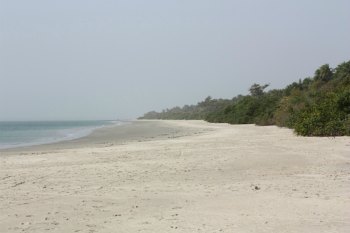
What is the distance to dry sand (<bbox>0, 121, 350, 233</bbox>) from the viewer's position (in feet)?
21.0

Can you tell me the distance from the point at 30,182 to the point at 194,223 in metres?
5.40

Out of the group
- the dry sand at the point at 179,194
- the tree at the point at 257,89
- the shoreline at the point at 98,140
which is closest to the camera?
the dry sand at the point at 179,194

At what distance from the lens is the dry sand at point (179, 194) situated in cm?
640

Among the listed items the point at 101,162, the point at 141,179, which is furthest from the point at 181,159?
the point at 141,179

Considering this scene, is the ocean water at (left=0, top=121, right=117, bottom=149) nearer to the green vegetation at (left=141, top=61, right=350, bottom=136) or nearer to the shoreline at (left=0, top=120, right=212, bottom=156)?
the shoreline at (left=0, top=120, right=212, bottom=156)

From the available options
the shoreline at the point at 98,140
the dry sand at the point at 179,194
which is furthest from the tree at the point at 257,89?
the dry sand at the point at 179,194

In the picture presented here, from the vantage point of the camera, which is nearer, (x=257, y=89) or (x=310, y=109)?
(x=310, y=109)

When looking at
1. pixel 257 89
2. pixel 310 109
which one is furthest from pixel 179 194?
pixel 257 89

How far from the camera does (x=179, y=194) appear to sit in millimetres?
8672

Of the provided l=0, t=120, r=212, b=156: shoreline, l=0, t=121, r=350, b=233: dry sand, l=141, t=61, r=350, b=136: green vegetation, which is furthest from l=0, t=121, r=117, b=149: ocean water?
l=141, t=61, r=350, b=136: green vegetation

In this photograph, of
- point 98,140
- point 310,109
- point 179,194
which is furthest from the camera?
point 98,140

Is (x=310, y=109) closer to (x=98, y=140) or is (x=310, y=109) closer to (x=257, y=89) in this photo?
(x=98, y=140)

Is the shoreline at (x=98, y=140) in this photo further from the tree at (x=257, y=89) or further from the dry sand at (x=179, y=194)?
the tree at (x=257, y=89)

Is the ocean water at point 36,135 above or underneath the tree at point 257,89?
underneath
